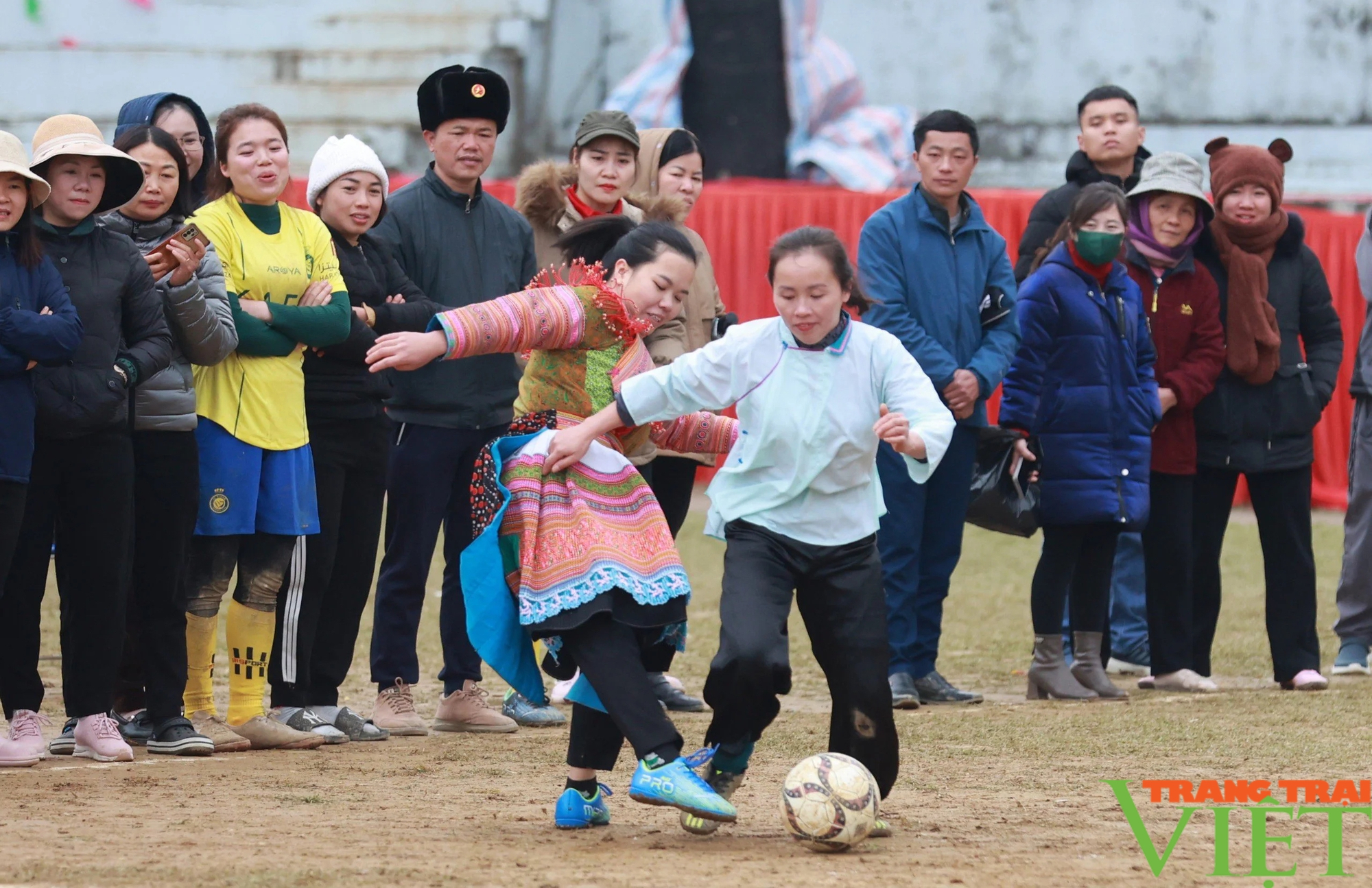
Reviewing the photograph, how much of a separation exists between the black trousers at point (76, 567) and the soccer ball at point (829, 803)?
7.71 ft

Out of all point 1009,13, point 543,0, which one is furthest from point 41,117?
point 1009,13

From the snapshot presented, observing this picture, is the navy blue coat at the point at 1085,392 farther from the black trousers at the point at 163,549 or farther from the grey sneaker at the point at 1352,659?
the black trousers at the point at 163,549

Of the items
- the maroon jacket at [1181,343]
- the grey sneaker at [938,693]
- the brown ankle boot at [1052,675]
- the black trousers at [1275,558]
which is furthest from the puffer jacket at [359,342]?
the black trousers at [1275,558]

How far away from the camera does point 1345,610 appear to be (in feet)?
27.5

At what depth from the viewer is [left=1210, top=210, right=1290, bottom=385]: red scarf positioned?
7820 mm

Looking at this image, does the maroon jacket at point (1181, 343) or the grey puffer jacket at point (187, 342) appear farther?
the maroon jacket at point (1181, 343)

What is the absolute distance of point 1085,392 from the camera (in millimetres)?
7480

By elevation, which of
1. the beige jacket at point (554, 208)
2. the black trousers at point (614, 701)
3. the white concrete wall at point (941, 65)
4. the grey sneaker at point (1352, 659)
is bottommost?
the grey sneaker at point (1352, 659)

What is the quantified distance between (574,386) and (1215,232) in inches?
155

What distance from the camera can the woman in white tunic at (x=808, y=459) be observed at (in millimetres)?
4934

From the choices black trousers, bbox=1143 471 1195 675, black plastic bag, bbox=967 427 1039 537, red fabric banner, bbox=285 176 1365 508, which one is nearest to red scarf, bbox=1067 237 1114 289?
black plastic bag, bbox=967 427 1039 537

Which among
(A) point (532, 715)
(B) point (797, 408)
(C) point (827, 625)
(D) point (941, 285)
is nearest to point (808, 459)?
(B) point (797, 408)

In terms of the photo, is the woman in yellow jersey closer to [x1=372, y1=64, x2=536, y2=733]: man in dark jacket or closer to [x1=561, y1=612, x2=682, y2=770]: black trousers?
[x1=372, y1=64, x2=536, y2=733]: man in dark jacket

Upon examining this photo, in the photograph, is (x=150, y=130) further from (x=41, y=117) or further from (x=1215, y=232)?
(x=41, y=117)
